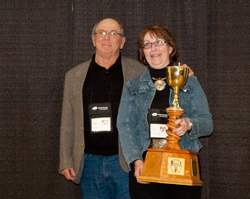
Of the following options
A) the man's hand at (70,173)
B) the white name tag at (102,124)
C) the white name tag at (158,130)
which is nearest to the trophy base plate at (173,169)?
the white name tag at (158,130)

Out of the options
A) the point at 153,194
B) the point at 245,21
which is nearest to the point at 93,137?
the point at 153,194

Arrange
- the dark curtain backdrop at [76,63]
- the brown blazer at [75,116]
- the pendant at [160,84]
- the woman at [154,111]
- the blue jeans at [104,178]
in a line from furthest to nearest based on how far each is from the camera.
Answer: the dark curtain backdrop at [76,63] < the brown blazer at [75,116] < the blue jeans at [104,178] < the pendant at [160,84] < the woman at [154,111]

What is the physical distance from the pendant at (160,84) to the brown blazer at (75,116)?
502 millimetres

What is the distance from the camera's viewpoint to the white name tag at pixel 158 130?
5.81ft

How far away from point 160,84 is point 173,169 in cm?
51

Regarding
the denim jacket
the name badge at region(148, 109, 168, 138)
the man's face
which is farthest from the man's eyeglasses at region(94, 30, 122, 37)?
the name badge at region(148, 109, 168, 138)

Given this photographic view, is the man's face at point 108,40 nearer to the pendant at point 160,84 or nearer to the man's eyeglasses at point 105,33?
the man's eyeglasses at point 105,33

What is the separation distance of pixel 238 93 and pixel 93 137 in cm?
126

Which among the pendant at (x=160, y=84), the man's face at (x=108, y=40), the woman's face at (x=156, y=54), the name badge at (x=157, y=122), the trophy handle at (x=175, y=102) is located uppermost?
the man's face at (x=108, y=40)

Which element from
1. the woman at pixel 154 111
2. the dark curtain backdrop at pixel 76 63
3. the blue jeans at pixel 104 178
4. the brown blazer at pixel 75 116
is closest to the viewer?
the woman at pixel 154 111

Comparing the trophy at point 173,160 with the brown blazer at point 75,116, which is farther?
the brown blazer at point 75,116

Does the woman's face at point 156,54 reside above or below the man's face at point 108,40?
below

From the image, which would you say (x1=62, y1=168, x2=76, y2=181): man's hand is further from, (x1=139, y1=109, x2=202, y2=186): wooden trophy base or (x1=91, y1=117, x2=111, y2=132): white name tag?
(x1=139, y1=109, x2=202, y2=186): wooden trophy base

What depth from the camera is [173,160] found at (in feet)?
5.25
